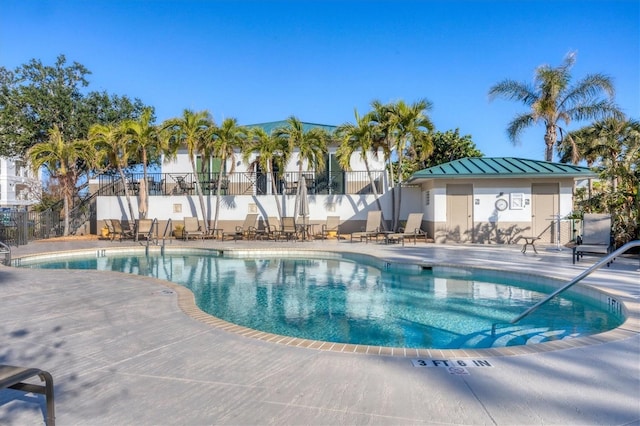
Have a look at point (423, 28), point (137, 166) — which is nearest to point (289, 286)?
point (423, 28)

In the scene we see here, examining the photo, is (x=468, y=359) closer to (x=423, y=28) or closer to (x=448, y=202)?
(x=448, y=202)

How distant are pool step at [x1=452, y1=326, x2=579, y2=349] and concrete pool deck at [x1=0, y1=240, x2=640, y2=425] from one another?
0.89 meters

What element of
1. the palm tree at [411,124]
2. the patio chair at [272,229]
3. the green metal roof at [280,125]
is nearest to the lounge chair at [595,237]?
the palm tree at [411,124]

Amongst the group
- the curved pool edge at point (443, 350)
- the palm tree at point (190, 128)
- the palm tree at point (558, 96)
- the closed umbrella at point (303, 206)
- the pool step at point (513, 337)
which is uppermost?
the palm tree at point (558, 96)

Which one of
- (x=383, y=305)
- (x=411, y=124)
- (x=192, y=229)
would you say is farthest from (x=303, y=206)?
(x=383, y=305)

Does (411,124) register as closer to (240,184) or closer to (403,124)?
(403,124)

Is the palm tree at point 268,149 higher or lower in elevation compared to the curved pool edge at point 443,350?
higher

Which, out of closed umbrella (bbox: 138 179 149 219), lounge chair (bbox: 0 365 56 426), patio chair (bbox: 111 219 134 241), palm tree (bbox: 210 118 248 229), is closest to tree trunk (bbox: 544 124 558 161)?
palm tree (bbox: 210 118 248 229)

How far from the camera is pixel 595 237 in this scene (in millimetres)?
9719

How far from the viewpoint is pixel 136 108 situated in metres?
26.4

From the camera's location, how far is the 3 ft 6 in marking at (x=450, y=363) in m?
3.37

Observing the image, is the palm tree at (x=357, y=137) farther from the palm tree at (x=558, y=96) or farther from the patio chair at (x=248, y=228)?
the palm tree at (x=558, y=96)

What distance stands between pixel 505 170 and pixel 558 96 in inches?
230

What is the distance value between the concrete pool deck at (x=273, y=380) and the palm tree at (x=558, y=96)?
50.7 ft
